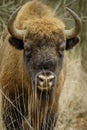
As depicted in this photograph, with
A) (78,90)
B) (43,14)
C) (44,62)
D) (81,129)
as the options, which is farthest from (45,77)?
(78,90)

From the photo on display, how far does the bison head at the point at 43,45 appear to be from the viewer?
8.84 meters

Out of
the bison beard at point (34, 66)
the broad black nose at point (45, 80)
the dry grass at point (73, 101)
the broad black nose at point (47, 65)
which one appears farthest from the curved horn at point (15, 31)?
the dry grass at point (73, 101)

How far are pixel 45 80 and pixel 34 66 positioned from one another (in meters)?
0.45

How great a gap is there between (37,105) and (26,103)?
0.38 meters

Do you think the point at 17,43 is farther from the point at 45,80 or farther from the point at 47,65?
the point at 45,80

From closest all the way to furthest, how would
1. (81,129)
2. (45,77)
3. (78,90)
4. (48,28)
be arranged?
1. (45,77)
2. (48,28)
3. (81,129)
4. (78,90)

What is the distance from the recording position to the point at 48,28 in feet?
30.5

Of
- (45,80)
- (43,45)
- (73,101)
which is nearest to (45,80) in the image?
(45,80)

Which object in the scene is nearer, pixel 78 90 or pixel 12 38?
pixel 12 38

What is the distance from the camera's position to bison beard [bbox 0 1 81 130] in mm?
8984

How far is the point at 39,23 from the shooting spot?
9.41 meters

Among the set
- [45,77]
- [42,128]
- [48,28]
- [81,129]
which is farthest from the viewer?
[81,129]

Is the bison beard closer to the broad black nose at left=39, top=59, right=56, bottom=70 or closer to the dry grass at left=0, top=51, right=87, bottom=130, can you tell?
the broad black nose at left=39, top=59, right=56, bottom=70

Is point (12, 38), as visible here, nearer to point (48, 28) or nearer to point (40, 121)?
point (48, 28)
